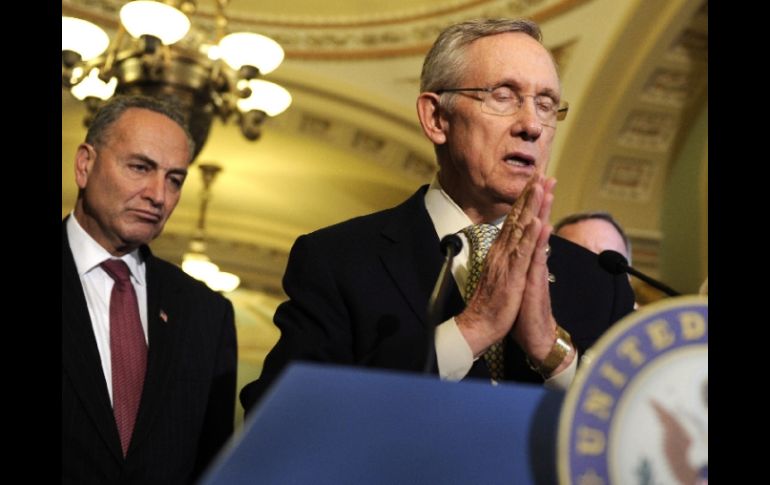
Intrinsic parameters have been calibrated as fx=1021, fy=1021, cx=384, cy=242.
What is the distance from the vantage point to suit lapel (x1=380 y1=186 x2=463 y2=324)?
1443mm

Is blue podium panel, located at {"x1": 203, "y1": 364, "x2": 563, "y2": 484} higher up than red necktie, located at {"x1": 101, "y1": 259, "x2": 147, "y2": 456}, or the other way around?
blue podium panel, located at {"x1": 203, "y1": 364, "x2": 563, "y2": 484}

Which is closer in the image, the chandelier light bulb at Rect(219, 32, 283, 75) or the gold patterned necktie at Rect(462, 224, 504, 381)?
the gold patterned necktie at Rect(462, 224, 504, 381)

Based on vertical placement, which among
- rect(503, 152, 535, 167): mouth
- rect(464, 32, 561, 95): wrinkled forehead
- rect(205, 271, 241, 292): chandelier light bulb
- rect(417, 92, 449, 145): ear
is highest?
rect(464, 32, 561, 95): wrinkled forehead

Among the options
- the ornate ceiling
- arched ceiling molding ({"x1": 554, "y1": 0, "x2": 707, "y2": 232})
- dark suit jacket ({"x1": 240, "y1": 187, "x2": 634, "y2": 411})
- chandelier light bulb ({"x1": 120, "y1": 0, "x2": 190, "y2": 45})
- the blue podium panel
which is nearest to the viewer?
the blue podium panel

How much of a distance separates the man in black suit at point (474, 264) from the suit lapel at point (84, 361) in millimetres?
581

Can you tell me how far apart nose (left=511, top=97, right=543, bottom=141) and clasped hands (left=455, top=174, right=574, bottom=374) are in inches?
9.1

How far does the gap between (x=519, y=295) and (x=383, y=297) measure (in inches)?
9.6

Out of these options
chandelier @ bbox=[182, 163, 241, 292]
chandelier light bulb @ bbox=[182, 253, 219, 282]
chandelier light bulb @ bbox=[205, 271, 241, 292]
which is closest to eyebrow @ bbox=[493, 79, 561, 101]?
chandelier @ bbox=[182, 163, 241, 292]

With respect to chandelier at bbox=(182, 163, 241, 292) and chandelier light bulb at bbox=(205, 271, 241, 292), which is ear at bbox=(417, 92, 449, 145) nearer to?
chandelier at bbox=(182, 163, 241, 292)

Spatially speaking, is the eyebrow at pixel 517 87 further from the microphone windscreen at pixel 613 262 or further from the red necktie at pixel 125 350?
the red necktie at pixel 125 350

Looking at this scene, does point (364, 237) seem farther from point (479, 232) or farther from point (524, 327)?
point (524, 327)

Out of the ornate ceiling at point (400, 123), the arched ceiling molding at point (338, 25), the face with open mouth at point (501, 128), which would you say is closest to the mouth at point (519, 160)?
the face with open mouth at point (501, 128)

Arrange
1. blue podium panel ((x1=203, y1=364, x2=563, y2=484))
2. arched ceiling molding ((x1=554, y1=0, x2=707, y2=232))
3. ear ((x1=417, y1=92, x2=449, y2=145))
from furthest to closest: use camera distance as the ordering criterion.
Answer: arched ceiling molding ((x1=554, y1=0, x2=707, y2=232))
ear ((x1=417, y1=92, x2=449, y2=145))
blue podium panel ((x1=203, y1=364, x2=563, y2=484))

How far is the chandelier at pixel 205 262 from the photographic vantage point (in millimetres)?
9430
